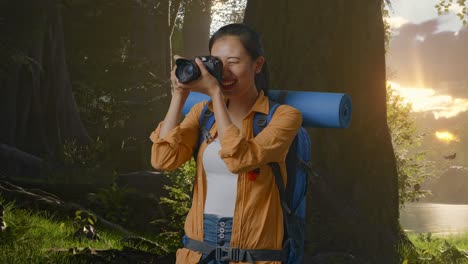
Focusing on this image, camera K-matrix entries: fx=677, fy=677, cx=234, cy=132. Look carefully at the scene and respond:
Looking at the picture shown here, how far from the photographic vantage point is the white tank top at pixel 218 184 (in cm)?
285

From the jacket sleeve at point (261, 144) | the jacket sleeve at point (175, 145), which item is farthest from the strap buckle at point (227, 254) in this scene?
the jacket sleeve at point (175, 145)

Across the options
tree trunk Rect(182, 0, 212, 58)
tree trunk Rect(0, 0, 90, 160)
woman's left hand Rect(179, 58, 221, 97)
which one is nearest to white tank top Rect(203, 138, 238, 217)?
woman's left hand Rect(179, 58, 221, 97)

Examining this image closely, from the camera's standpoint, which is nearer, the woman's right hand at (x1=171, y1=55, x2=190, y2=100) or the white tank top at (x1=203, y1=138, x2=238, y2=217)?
the white tank top at (x1=203, y1=138, x2=238, y2=217)

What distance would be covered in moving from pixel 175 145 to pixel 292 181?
0.54 meters

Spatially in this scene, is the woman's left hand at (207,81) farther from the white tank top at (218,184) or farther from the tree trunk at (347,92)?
the tree trunk at (347,92)

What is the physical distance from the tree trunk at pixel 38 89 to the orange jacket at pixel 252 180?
43.9ft

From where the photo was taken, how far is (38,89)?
17562mm

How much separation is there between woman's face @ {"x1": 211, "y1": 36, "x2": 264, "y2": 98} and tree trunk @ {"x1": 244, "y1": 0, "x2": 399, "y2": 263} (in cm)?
586

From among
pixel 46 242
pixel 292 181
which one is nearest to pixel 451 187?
pixel 46 242

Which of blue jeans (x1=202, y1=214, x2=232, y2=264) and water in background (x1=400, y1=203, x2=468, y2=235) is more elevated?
blue jeans (x1=202, y1=214, x2=232, y2=264)

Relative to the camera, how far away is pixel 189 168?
25.3ft

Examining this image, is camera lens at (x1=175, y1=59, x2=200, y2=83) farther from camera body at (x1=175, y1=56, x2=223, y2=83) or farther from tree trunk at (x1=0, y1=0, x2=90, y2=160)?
tree trunk at (x1=0, y1=0, x2=90, y2=160)

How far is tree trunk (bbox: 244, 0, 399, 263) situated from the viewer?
8.85m

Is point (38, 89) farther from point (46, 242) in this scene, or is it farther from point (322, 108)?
point (322, 108)
